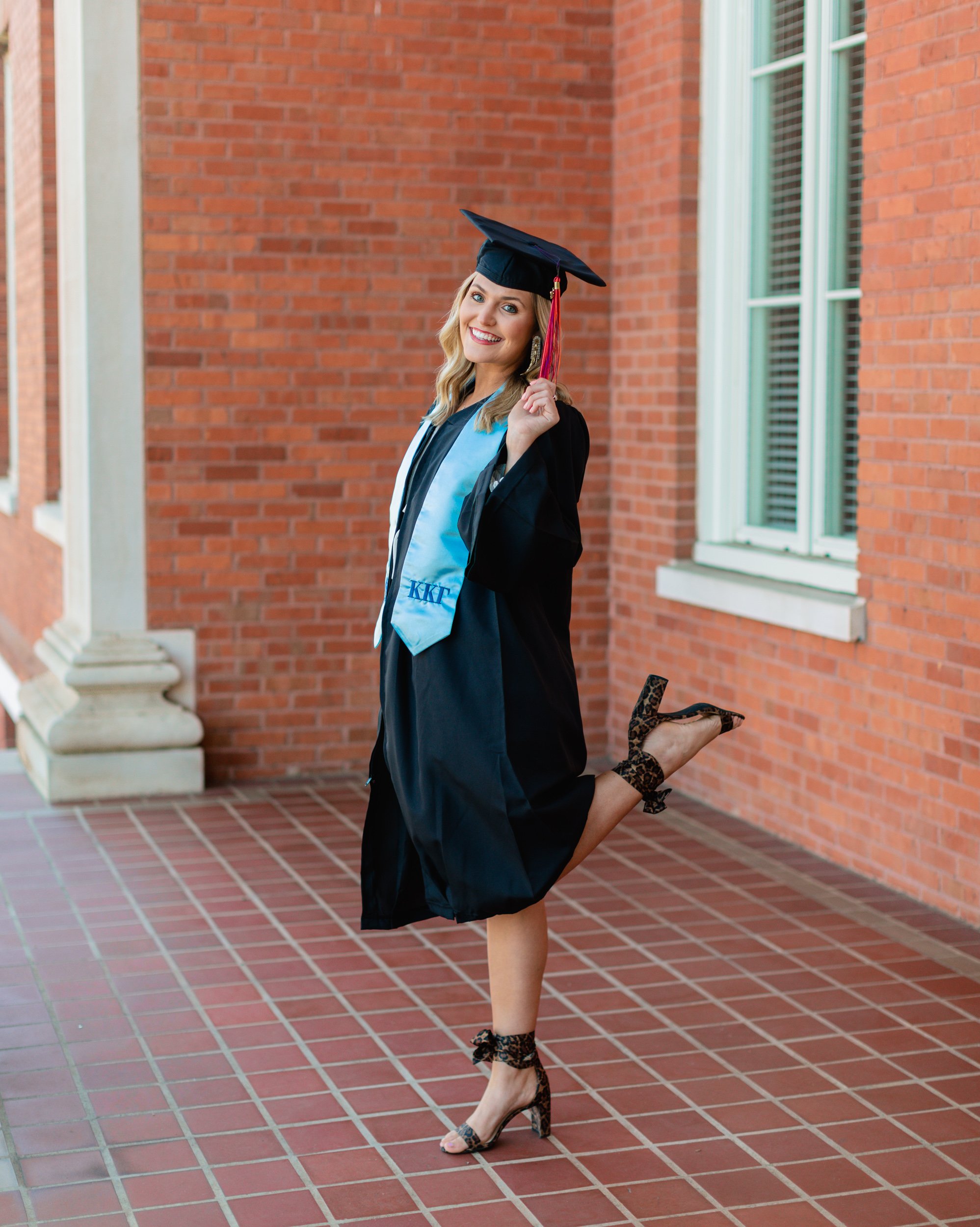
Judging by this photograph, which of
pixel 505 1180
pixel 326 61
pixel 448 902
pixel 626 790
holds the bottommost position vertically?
pixel 505 1180

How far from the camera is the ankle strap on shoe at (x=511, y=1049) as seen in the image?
11.3ft

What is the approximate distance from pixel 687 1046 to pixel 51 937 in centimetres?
203

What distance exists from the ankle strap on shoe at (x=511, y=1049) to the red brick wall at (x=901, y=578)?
209cm

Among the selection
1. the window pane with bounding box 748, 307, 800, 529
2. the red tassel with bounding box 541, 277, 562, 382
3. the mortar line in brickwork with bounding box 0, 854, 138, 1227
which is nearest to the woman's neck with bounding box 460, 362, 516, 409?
the red tassel with bounding box 541, 277, 562, 382

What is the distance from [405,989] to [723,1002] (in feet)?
2.92

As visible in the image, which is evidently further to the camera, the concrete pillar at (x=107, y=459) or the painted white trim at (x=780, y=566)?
the concrete pillar at (x=107, y=459)

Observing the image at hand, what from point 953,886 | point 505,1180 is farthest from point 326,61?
point 505,1180

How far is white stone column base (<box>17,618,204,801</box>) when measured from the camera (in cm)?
662

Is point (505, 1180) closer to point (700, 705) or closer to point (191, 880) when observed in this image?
point (700, 705)

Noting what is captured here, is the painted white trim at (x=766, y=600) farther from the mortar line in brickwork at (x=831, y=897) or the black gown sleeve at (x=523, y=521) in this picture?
the black gown sleeve at (x=523, y=521)

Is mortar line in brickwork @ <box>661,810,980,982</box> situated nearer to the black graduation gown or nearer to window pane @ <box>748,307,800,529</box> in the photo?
window pane @ <box>748,307,800,529</box>

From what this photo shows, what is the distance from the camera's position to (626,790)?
3.45 metres

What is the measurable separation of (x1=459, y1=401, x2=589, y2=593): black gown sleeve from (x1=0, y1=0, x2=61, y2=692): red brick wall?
20.4 feet

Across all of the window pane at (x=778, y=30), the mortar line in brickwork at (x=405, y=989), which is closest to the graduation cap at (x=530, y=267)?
the mortar line in brickwork at (x=405, y=989)
